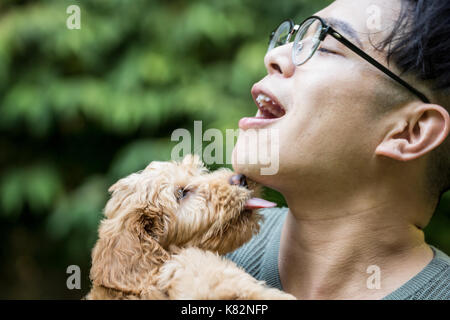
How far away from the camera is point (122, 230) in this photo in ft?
7.25

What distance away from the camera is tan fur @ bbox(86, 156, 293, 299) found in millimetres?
2027

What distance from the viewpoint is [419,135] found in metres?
2.03

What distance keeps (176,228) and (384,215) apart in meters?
0.90

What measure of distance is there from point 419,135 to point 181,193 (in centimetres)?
108

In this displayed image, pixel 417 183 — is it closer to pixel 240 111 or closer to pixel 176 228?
pixel 176 228

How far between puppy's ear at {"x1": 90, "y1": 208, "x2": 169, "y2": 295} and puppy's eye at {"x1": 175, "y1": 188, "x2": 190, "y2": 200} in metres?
0.14

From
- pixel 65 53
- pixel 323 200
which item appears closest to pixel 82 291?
pixel 65 53

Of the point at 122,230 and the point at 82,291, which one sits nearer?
the point at 122,230

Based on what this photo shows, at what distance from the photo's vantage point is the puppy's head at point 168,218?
7.08 feet

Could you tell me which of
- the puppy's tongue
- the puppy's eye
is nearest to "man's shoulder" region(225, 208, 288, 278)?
the puppy's tongue

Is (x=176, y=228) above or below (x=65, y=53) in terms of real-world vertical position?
below

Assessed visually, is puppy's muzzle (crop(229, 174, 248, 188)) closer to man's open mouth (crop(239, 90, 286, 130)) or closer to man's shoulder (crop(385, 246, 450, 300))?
man's open mouth (crop(239, 90, 286, 130))

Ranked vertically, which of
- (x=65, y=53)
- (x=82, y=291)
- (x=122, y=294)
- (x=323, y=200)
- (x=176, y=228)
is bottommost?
(x=82, y=291)
